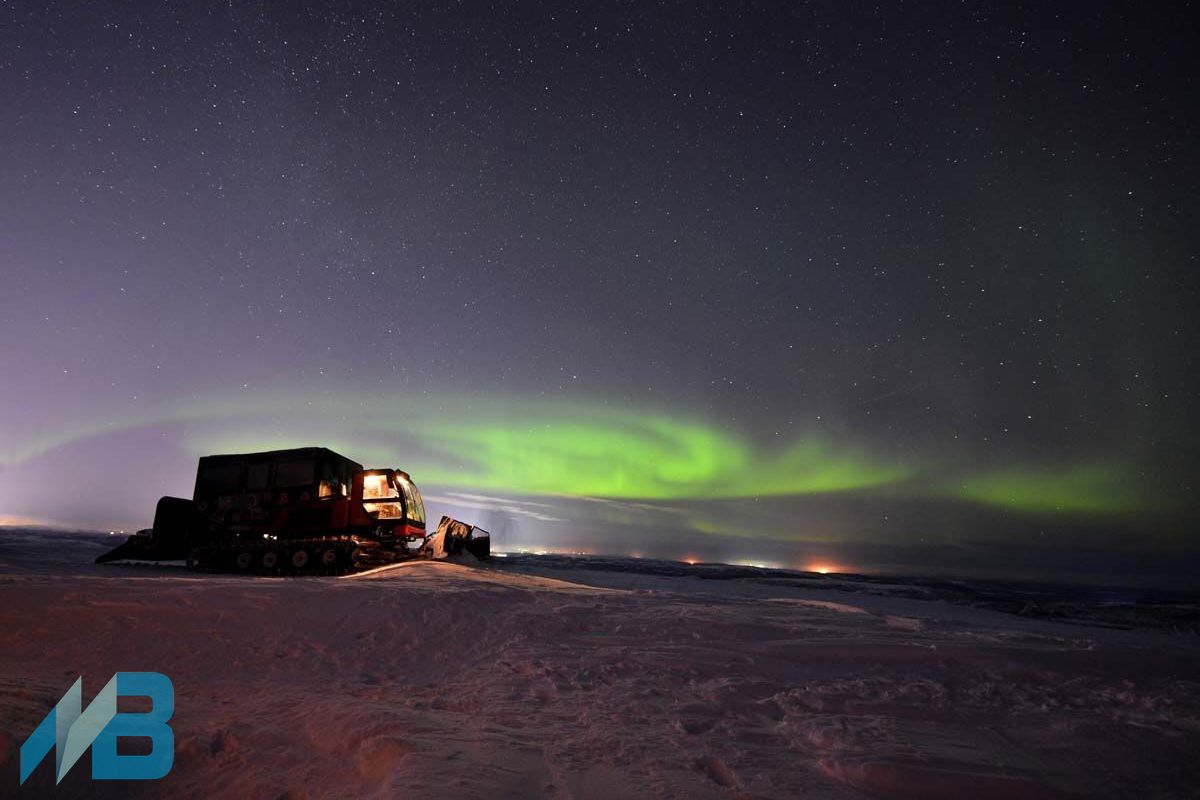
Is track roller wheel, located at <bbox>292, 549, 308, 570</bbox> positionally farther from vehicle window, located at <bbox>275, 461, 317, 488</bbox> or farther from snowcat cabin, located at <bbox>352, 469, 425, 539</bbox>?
vehicle window, located at <bbox>275, 461, 317, 488</bbox>

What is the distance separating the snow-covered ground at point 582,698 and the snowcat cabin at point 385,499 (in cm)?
842

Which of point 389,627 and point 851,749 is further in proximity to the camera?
point 389,627

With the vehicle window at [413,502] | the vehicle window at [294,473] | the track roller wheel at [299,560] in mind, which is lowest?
the track roller wheel at [299,560]

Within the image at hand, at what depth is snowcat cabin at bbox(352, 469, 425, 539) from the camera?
18219 mm

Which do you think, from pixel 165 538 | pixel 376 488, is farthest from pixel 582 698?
pixel 165 538

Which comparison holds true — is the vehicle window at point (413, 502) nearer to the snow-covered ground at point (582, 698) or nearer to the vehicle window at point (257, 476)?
the vehicle window at point (257, 476)

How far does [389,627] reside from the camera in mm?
8203

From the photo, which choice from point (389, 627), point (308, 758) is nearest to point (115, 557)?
point (389, 627)

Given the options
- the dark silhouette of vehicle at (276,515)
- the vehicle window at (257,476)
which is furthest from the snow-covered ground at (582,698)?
the vehicle window at (257,476)

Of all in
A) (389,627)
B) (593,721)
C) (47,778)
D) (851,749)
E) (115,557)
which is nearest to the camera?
(47,778)

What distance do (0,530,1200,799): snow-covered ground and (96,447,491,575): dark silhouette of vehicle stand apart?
8.10 meters

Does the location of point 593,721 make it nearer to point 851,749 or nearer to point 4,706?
point 851,749

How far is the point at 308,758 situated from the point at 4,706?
2.08m

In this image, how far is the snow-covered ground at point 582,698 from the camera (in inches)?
150
